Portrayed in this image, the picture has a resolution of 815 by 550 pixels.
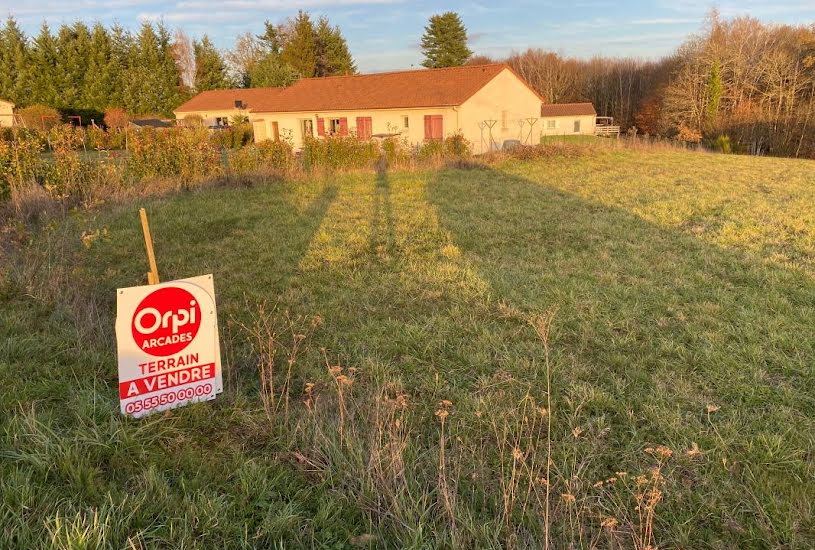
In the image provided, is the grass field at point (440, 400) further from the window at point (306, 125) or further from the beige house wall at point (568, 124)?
the beige house wall at point (568, 124)

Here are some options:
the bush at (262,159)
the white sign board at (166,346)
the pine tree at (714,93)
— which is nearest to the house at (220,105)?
the bush at (262,159)

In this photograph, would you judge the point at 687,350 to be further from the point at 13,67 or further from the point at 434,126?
the point at 13,67

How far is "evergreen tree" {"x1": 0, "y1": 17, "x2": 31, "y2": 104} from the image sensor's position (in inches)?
1449

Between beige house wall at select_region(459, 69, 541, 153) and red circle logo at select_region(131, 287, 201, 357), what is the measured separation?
2204cm

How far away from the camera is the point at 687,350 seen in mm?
3697

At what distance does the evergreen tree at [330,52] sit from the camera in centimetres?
4722

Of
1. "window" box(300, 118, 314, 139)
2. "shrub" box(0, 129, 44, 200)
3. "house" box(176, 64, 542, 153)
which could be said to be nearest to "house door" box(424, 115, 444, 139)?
"house" box(176, 64, 542, 153)

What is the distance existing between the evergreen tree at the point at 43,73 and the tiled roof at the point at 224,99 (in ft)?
27.4

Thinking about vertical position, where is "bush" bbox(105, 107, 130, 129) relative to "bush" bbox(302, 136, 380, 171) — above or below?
above

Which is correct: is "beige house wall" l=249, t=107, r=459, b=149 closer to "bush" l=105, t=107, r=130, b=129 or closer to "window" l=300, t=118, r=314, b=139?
"window" l=300, t=118, r=314, b=139

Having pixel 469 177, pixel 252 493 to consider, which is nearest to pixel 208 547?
pixel 252 493

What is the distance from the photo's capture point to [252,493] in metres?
2.27

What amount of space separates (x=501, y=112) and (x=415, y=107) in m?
4.64

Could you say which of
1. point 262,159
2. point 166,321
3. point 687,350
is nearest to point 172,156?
point 262,159
